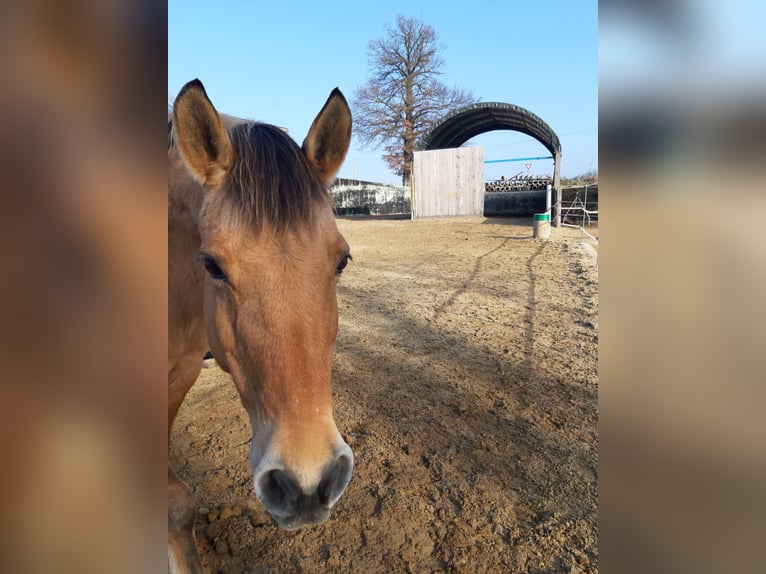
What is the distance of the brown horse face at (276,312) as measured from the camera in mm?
1317

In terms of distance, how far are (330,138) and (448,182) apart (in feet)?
66.5

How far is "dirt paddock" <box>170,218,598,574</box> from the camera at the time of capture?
85.5 inches

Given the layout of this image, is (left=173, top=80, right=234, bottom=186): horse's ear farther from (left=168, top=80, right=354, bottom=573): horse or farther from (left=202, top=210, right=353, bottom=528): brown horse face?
(left=202, top=210, right=353, bottom=528): brown horse face

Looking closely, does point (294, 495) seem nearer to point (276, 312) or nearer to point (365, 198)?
point (276, 312)

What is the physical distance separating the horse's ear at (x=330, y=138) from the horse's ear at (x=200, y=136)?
350mm

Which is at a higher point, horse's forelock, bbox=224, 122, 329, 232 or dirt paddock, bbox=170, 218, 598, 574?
horse's forelock, bbox=224, 122, 329, 232

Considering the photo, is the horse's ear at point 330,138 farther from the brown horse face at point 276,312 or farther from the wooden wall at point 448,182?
the wooden wall at point 448,182
